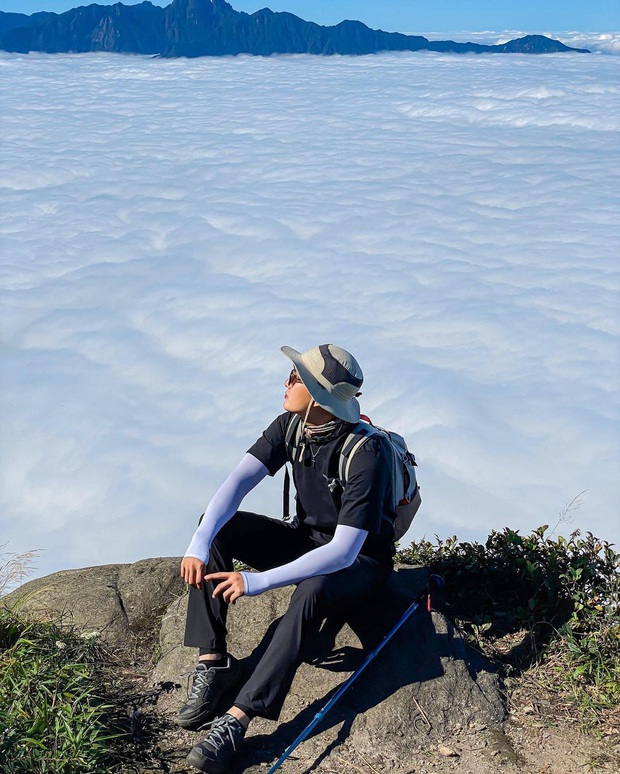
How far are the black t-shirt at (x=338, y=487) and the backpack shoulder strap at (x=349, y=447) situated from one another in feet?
0.06

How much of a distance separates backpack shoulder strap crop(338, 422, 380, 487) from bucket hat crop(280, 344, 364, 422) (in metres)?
0.07

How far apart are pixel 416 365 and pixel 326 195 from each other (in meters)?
30.9

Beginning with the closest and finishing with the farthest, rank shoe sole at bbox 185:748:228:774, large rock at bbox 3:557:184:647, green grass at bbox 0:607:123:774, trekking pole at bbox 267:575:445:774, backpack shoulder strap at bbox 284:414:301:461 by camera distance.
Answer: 1. green grass at bbox 0:607:123:774
2. shoe sole at bbox 185:748:228:774
3. trekking pole at bbox 267:575:445:774
4. backpack shoulder strap at bbox 284:414:301:461
5. large rock at bbox 3:557:184:647

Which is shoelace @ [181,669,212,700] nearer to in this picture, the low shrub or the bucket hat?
the bucket hat

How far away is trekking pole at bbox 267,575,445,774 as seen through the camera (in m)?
3.04

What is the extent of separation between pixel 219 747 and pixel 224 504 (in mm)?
949

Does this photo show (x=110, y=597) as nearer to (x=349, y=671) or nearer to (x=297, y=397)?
(x=349, y=671)

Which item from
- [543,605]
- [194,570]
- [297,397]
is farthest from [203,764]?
[543,605]

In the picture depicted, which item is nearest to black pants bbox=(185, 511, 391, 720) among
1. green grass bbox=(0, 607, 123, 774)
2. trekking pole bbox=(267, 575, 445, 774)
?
trekking pole bbox=(267, 575, 445, 774)

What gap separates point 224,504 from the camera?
3.48 metres

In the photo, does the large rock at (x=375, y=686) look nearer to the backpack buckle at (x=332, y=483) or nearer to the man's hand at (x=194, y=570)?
the man's hand at (x=194, y=570)

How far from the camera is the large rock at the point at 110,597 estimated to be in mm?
3912

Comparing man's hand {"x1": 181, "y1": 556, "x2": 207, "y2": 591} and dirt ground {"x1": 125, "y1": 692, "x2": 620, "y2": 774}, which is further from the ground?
man's hand {"x1": 181, "y1": 556, "x2": 207, "y2": 591}

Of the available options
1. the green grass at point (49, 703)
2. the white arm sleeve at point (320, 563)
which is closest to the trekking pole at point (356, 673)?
the white arm sleeve at point (320, 563)
